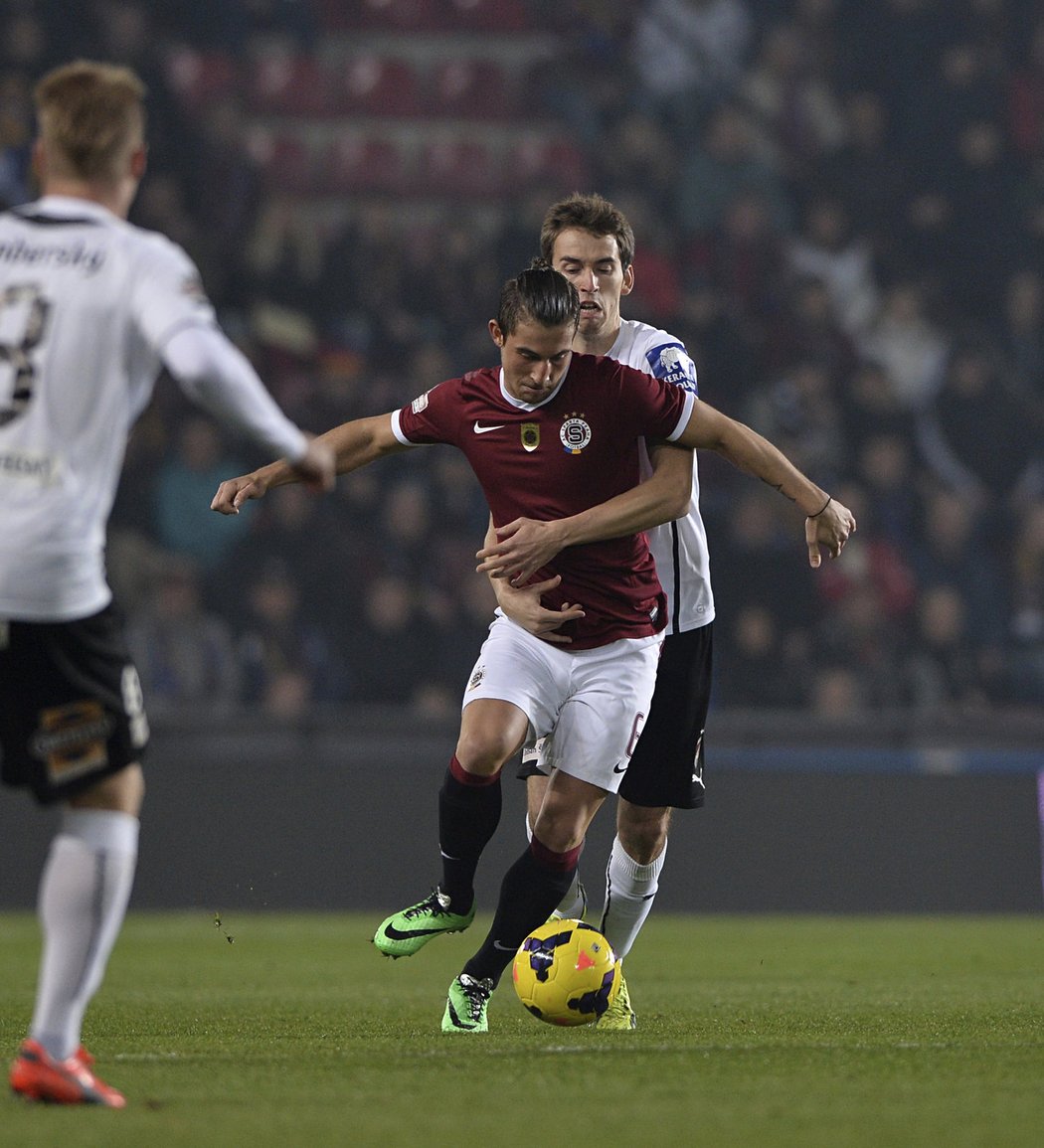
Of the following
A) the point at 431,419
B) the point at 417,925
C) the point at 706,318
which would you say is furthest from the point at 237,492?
the point at 706,318

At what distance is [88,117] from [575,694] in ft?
7.27

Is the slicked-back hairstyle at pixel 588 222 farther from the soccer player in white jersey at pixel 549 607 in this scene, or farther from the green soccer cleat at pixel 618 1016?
the green soccer cleat at pixel 618 1016

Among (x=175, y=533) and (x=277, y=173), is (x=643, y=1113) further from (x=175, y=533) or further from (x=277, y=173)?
(x=277, y=173)

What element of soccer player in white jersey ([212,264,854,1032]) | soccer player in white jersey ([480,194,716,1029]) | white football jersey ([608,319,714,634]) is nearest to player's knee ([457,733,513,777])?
→ soccer player in white jersey ([212,264,854,1032])

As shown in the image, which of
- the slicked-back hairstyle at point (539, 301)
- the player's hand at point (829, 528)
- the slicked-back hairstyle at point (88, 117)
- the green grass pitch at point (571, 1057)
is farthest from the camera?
the player's hand at point (829, 528)

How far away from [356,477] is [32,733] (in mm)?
9432

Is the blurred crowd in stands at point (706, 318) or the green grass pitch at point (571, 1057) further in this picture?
the blurred crowd in stands at point (706, 318)

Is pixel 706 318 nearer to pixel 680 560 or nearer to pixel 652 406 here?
pixel 680 560

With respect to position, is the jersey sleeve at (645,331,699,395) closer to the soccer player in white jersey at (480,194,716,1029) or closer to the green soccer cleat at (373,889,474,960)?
the soccer player in white jersey at (480,194,716,1029)

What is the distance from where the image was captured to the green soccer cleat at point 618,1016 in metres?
5.20

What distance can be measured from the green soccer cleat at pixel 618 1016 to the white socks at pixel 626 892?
51 centimetres

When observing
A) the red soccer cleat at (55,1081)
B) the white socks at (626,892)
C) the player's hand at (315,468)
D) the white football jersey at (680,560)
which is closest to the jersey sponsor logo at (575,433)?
the white football jersey at (680,560)

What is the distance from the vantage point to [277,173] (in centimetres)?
1469

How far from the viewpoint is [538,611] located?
5.02m
